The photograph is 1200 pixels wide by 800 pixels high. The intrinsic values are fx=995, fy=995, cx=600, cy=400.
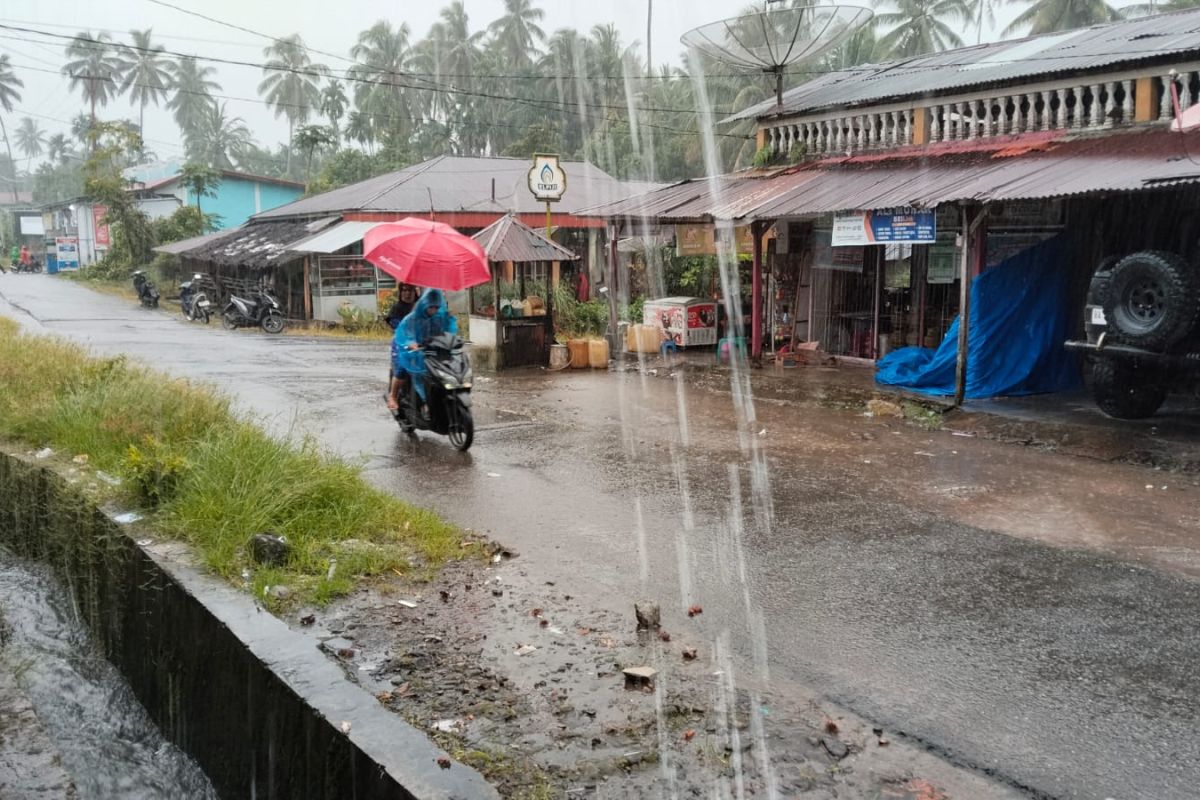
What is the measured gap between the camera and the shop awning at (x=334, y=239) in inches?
959

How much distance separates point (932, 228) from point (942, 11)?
38.3 m

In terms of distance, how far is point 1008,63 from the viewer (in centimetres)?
1386

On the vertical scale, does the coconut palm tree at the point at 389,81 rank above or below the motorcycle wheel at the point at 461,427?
above

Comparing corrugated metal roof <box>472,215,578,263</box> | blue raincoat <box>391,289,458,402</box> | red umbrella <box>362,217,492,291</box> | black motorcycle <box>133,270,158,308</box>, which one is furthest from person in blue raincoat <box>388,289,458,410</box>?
black motorcycle <box>133,270,158,308</box>

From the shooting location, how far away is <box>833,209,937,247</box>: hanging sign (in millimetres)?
12180

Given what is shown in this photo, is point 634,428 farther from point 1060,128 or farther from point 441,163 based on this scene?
point 441,163

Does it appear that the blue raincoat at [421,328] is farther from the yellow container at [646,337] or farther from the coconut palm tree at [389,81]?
the coconut palm tree at [389,81]

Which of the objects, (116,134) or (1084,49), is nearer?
(1084,49)

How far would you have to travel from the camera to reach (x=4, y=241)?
7700 centimetres

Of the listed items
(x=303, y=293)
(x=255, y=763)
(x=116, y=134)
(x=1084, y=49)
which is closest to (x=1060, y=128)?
(x=1084, y=49)

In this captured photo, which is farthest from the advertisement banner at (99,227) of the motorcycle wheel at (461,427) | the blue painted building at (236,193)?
the motorcycle wheel at (461,427)

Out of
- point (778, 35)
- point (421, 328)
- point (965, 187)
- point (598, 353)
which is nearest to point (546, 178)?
point (598, 353)

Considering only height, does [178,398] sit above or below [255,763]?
above

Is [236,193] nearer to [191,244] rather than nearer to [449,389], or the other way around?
[191,244]
